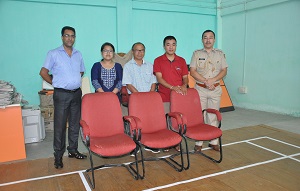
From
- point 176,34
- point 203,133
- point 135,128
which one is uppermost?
point 176,34

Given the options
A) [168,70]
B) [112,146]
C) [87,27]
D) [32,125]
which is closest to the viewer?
[112,146]

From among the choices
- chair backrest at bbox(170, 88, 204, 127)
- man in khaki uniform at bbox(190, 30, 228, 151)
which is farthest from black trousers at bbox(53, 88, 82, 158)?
man in khaki uniform at bbox(190, 30, 228, 151)

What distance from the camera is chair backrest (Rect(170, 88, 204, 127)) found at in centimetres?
343

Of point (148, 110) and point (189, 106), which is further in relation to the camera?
point (189, 106)

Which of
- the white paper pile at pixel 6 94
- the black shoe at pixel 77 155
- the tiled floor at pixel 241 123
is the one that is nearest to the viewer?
the white paper pile at pixel 6 94

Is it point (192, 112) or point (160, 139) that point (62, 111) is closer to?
point (160, 139)

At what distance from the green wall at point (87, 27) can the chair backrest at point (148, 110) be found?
303 centimetres

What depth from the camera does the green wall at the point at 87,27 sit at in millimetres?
5152

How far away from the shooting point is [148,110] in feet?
10.7

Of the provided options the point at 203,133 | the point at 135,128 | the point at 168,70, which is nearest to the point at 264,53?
the point at 168,70

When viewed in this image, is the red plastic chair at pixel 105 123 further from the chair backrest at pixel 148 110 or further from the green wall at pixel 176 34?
the green wall at pixel 176 34

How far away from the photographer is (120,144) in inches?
104

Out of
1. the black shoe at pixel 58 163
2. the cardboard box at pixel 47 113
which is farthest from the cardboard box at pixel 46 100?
the black shoe at pixel 58 163

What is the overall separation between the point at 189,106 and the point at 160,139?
34.2 inches
